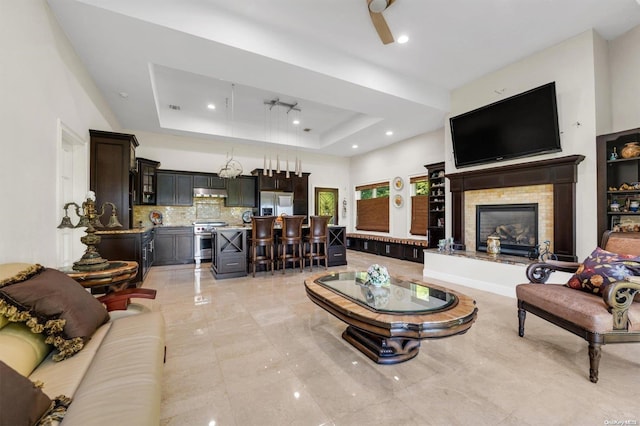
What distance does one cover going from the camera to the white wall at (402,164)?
6.61 metres

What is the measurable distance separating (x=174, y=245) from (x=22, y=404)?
5.94m

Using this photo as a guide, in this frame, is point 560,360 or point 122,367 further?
point 560,360

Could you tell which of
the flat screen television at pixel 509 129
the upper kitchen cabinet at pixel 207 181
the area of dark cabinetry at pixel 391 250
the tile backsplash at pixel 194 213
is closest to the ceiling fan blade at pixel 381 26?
the flat screen television at pixel 509 129

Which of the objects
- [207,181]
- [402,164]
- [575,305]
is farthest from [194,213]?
[575,305]

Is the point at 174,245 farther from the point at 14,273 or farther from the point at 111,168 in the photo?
the point at 14,273

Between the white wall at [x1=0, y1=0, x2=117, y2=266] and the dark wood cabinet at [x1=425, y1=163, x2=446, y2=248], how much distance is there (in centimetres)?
630

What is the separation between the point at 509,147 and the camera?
4.32 metres

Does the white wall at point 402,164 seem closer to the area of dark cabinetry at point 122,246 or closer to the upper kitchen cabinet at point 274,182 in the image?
the upper kitchen cabinet at point 274,182

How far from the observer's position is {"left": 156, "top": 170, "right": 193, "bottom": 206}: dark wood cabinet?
256 inches

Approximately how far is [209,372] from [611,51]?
6243 millimetres

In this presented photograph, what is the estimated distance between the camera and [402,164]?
7.43 metres

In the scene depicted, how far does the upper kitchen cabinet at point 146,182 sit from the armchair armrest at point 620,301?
742 centimetres

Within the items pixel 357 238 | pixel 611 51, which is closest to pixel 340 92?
pixel 611 51

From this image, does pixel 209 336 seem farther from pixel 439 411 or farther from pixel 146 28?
pixel 146 28
